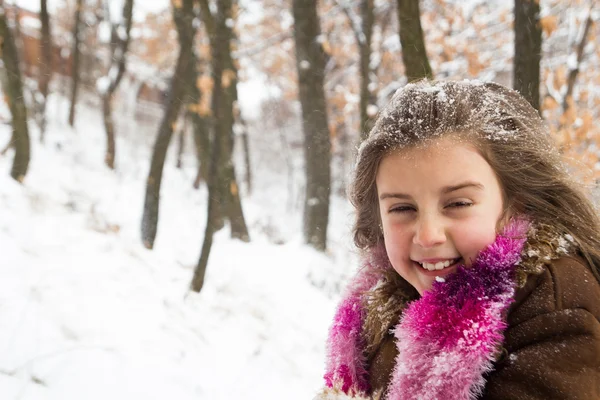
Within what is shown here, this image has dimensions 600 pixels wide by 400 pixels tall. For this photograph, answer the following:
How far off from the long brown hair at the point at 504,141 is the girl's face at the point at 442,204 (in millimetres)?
51

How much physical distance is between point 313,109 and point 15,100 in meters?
4.04

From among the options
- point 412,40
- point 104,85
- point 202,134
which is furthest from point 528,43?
point 104,85

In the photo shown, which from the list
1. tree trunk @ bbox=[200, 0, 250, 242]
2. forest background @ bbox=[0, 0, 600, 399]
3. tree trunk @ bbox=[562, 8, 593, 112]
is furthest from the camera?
tree trunk @ bbox=[562, 8, 593, 112]

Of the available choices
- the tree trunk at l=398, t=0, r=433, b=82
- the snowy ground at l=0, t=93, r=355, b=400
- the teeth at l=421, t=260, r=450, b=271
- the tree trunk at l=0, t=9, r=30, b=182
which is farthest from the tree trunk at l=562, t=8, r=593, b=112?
the tree trunk at l=0, t=9, r=30, b=182

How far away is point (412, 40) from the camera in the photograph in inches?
150

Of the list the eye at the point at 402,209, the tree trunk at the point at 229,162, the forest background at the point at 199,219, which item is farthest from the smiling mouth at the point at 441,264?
the tree trunk at the point at 229,162

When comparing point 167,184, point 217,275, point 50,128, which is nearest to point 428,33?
point 167,184

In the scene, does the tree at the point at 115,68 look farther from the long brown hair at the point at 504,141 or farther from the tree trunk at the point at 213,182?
the long brown hair at the point at 504,141

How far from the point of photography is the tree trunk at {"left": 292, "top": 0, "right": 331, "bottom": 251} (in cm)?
754

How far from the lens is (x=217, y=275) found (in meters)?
5.17

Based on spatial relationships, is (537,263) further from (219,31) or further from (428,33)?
(428,33)

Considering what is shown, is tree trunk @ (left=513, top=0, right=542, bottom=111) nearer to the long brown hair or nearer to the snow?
the long brown hair

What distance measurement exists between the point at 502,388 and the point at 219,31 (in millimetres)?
4510

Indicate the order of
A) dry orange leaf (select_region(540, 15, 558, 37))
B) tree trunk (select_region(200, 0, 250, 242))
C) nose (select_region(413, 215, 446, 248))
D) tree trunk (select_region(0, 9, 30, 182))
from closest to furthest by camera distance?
1. nose (select_region(413, 215, 446, 248))
2. dry orange leaf (select_region(540, 15, 558, 37))
3. tree trunk (select_region(0, 9, 30, 182))
4. tree trunk (select_region(200, 0, 250, 242))
